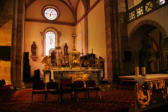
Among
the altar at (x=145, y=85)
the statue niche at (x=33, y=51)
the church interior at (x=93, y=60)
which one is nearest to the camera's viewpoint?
the altar at (x=145, y=85)

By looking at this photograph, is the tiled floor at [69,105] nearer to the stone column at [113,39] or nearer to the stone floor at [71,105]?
the stone floor at [71,105]

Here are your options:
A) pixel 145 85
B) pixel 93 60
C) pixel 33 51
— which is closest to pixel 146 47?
pixel 93 60

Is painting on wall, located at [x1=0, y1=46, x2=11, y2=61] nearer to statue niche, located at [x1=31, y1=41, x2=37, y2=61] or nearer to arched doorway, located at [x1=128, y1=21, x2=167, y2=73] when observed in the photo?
arched doorway, located at [x1=128, y1=21, x2=167, y2=73]

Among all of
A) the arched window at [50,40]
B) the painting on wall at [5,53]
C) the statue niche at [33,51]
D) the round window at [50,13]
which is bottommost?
the painting on wall at [5,53]

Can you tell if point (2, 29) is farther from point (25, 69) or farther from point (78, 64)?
point (25, 69)

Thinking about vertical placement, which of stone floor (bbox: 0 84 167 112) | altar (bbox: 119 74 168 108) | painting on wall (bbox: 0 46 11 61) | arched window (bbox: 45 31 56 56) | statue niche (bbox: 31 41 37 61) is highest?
arched window (bbox: 45 31 56 56)

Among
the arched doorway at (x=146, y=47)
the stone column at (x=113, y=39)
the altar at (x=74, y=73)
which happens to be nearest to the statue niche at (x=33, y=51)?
the altar at (x=74, y=73)

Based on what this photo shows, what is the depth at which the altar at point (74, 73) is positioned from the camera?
7.88 m

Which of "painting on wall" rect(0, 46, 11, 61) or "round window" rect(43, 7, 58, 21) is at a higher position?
"round window" rect(43, 7, 58, 21)

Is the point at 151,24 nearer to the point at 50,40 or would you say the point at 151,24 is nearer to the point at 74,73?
the point at 74,73

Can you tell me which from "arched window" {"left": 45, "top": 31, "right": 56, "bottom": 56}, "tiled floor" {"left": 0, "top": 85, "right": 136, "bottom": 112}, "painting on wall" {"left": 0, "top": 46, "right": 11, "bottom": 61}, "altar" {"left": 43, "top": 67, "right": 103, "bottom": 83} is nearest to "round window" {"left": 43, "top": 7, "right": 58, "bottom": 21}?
"arched window" {"left": 45, "top": 31, "right": 56, "bottom": 56}

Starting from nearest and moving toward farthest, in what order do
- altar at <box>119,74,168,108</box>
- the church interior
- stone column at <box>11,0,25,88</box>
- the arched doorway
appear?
altar at <box>119,74,168,108</box> < the church interior < stone column at <box>11,0,25,88</box> < the arched doorway

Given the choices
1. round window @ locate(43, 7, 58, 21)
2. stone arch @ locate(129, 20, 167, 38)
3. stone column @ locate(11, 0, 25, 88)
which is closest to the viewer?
stone arch @ locate(129, 20, 167, 38)

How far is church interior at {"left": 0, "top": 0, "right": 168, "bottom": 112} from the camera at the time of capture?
181 inches
